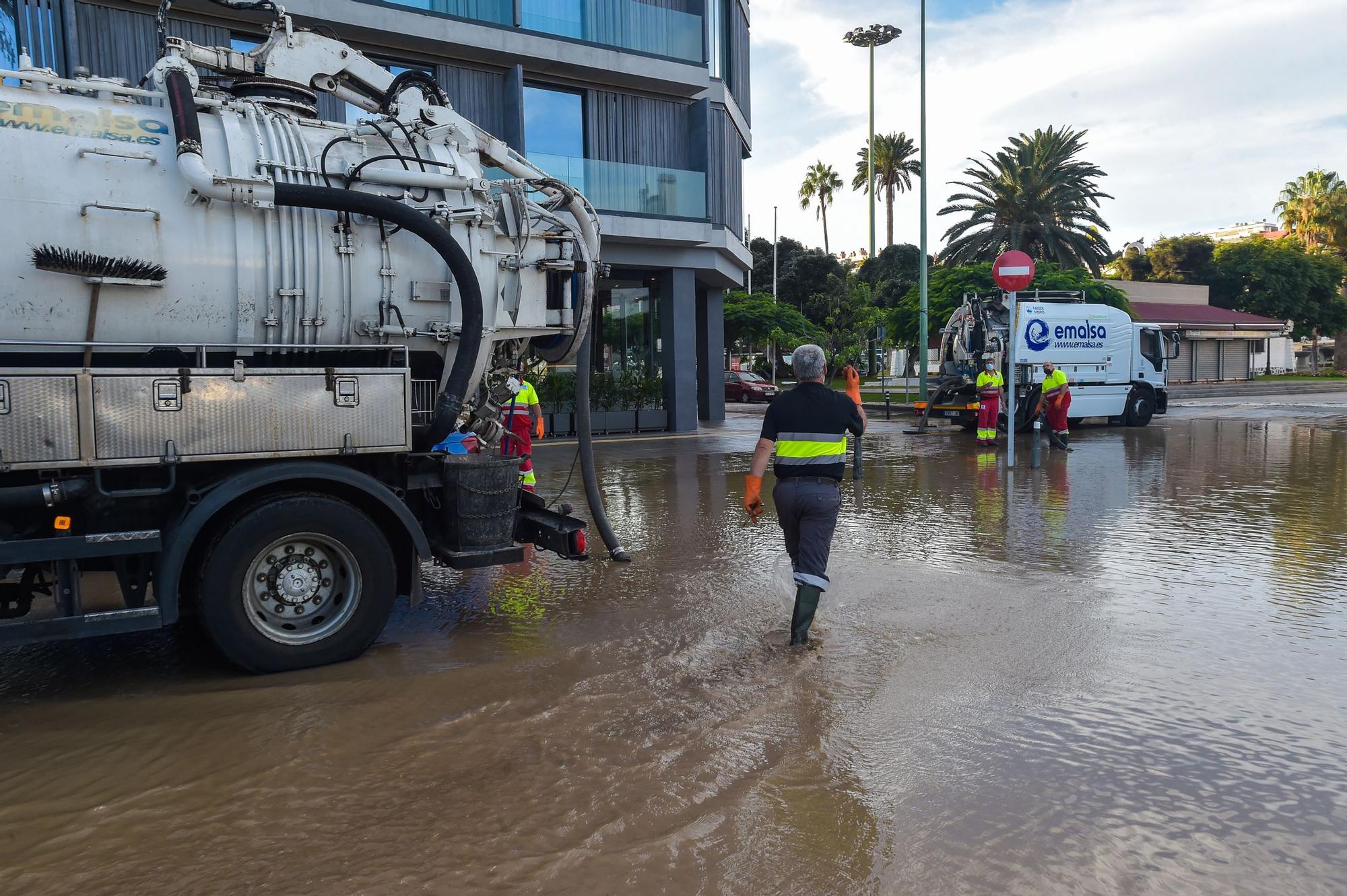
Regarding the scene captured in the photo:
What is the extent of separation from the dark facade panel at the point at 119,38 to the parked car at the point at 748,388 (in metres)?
26.9

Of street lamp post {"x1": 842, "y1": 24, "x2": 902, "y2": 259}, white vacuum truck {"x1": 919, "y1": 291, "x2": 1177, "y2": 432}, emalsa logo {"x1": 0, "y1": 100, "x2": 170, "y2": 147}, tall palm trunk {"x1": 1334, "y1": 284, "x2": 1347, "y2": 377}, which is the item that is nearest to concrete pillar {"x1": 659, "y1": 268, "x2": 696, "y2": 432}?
white vacuum truck {"x1": 919, "y1": 291, "x2": 1177, "y2": 432}

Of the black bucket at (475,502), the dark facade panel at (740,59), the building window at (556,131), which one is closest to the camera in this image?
Result: the black bucket at (475,502)

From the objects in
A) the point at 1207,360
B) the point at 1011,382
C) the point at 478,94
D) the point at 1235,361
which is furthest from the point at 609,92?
the point at 1235,361

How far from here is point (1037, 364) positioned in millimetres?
21359

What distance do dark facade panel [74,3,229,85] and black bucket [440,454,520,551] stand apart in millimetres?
13146

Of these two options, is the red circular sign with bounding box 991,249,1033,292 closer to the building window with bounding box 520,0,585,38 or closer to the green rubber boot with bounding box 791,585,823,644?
the green rubber boot with bounding box 791,585,823,644

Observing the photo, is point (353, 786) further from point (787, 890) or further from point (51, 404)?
point (51, 404)

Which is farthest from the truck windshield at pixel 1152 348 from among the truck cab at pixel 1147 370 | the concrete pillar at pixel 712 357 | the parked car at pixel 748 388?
the parked car at pixel 748 388

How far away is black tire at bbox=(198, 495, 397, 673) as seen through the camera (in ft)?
16.8

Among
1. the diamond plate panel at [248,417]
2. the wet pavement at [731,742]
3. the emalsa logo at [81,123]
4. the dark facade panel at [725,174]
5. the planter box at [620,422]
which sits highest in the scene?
the dark facade panel at [725,174]

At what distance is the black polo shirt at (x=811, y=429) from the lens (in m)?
5.83

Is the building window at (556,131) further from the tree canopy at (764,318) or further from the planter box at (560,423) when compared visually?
the tree canopy at (764,318)

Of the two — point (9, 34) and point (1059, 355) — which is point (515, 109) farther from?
point (1059, 355)

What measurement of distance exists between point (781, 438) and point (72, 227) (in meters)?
3.97
